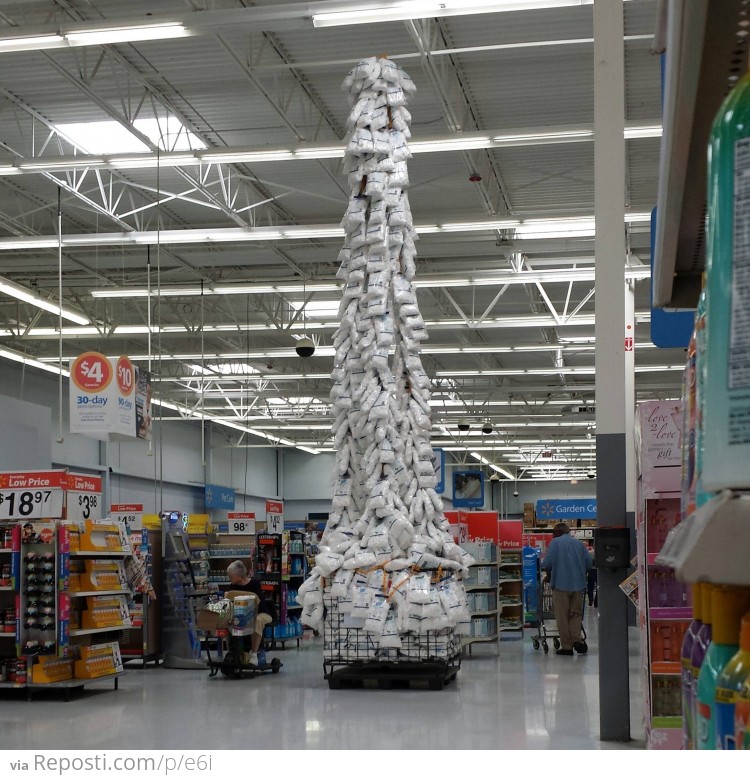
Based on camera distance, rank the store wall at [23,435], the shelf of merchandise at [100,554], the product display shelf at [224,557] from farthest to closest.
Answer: the product display shelf at [224,557] < the store wall at [23,435] < the shelf of merchandise at [100,554]

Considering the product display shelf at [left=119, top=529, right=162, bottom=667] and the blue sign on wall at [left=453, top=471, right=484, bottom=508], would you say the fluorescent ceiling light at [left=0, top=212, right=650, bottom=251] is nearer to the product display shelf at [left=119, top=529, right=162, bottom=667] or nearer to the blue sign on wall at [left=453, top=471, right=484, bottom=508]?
the product display shelf at [left=119, top=529, right=162, bottom=667]

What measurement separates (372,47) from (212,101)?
223 centimetres

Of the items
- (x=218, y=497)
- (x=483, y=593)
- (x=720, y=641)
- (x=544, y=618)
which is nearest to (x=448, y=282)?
(x=483, y=593)

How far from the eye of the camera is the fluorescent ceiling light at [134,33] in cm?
915

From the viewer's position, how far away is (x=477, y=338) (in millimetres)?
24609

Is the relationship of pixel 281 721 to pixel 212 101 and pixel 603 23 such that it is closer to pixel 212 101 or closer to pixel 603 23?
pixel 603 23

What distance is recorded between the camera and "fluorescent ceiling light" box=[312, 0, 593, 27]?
8.76 metres

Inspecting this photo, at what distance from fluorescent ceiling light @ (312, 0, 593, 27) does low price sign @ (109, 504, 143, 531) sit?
826 cm

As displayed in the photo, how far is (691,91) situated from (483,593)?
14.6m

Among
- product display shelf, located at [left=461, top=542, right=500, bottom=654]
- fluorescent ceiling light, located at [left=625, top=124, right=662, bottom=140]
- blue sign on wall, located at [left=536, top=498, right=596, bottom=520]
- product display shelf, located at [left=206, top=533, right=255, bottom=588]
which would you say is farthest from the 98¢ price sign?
fluorescent ceiling light, located at [left=625, top=124, right=662, bottom=140]

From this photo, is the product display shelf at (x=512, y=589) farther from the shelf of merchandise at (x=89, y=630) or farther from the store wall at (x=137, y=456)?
the shelf of merchandise at (x=89, y=630)

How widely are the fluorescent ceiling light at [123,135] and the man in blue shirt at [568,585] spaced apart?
276 inches

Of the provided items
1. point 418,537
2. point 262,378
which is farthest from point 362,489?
point 262,378

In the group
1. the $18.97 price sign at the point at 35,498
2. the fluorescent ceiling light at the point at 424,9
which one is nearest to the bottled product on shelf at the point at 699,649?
the fluorescent ceiling light at the point at 424,9
